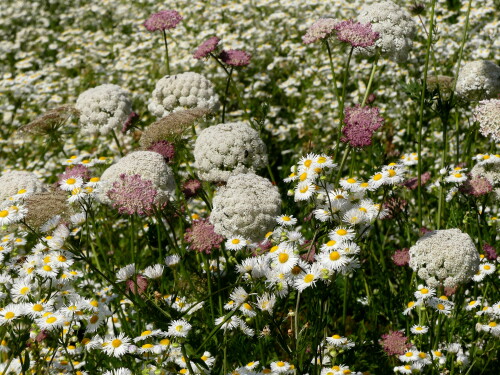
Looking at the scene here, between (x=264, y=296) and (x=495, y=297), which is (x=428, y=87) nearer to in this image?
(x=495, y=297)

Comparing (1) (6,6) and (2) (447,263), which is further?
(1) (6,6)

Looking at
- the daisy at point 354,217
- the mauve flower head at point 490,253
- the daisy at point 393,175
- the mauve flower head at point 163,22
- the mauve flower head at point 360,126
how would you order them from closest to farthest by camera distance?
the daisy at point 354,217 < the daisy at point 393,175 < the mauve flower head at point 360,126 < the mauve flower head at point 490,253 < the mauve flower head at point 163,22

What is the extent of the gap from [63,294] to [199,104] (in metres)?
1.56

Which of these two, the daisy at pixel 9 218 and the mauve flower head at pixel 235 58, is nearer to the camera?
the daisy at pixel 9 218

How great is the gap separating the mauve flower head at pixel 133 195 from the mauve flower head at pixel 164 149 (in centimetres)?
58

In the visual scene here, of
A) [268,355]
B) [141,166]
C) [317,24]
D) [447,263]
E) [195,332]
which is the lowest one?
[268,355]

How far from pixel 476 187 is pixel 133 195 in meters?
1.82

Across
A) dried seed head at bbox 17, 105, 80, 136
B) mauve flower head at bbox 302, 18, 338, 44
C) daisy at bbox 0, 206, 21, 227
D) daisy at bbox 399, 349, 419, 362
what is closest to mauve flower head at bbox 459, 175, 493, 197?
daisy at bbox 399, 349, 419, 362

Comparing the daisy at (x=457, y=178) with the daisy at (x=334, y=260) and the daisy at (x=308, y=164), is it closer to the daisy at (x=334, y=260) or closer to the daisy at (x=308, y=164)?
the daisy at (x=308, y=164)

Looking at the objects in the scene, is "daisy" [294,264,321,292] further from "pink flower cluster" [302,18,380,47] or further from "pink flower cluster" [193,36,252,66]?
"pink flower cluster" [193,36,252,66]

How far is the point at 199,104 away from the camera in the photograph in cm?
372

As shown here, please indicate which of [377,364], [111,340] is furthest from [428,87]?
[111,340]

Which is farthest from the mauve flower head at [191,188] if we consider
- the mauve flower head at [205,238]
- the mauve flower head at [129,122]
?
the mauve flower head at [129,122]

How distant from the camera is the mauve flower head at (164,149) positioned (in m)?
3.07
